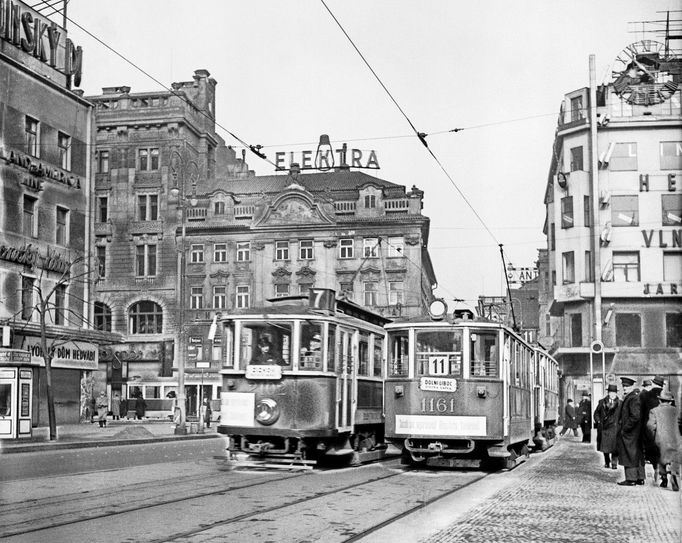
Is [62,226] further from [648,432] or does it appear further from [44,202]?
[648,432]

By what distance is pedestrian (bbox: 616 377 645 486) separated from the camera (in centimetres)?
1554

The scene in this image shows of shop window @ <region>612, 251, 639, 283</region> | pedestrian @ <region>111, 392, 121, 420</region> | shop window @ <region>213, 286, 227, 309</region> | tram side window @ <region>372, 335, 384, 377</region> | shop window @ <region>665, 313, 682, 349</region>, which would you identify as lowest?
pedestrian @ <region>111, 392, 121, 420</region>

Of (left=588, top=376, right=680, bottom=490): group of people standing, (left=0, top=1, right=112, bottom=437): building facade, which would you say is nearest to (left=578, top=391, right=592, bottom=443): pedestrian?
(left=588, top=376, right=680, bottom=490): group of people standing

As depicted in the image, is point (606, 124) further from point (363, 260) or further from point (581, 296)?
point (363, 260)

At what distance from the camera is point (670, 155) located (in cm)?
4281

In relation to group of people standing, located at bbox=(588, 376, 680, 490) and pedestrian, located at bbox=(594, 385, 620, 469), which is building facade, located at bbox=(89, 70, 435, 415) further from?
group of people standing, located at bbox=(588, 376, 680, 490)

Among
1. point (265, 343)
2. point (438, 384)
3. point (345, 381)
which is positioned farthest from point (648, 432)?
point (265, 343)

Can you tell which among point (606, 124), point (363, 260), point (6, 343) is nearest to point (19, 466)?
point (6, 343)

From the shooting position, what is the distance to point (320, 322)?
1758cm

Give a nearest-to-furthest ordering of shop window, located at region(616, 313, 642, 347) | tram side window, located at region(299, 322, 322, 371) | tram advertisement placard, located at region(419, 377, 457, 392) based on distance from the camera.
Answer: tram side window, located at region(299, 322, 322, 371) → tram advertisement placard, located at region(419, 377, 457, 392) → shop window, located at region(616, 313, 642, 347)

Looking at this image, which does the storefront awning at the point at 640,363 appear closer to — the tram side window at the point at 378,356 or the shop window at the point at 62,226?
the shop window at the point at 62,226

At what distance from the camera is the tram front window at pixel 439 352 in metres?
18.0

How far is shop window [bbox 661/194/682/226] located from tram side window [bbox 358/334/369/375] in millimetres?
27011

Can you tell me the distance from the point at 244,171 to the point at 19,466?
4389 centimetres
